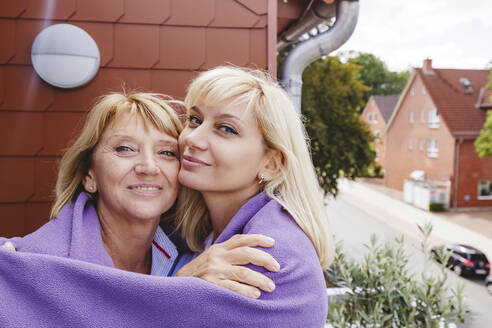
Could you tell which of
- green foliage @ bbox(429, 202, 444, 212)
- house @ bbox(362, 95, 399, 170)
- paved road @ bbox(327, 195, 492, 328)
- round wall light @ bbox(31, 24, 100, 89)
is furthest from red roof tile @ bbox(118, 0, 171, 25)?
house @ bbox(362, 95, 399, 170)

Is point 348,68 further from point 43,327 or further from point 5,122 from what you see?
point 43,327

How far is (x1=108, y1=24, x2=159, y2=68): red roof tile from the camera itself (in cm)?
241

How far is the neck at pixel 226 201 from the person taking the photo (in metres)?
1.58

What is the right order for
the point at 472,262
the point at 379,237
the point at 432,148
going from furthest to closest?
1. the point at 432,148
2. the point at 472,262
3. the point at 379,237

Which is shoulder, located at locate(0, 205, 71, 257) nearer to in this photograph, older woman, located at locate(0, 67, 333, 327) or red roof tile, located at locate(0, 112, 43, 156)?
older woman, located at locate(0, 67, 333, 327)

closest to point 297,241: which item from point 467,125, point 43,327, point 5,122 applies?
point 43,327

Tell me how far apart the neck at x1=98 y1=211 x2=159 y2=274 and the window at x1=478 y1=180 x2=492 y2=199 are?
22456mm

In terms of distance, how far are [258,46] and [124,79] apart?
839 mm

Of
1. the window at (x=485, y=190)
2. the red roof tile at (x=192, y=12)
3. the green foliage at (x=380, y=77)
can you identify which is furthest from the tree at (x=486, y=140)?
the green foliage at (x=380, y=77)

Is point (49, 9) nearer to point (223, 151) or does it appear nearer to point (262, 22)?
point (262, 22)

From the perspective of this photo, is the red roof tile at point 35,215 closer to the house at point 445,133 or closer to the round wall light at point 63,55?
the round wall light at point 63,55

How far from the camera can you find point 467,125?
20.8 metres

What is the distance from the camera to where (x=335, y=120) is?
36.5ft

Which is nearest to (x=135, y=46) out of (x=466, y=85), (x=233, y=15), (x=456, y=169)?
(x=233, y=15)
